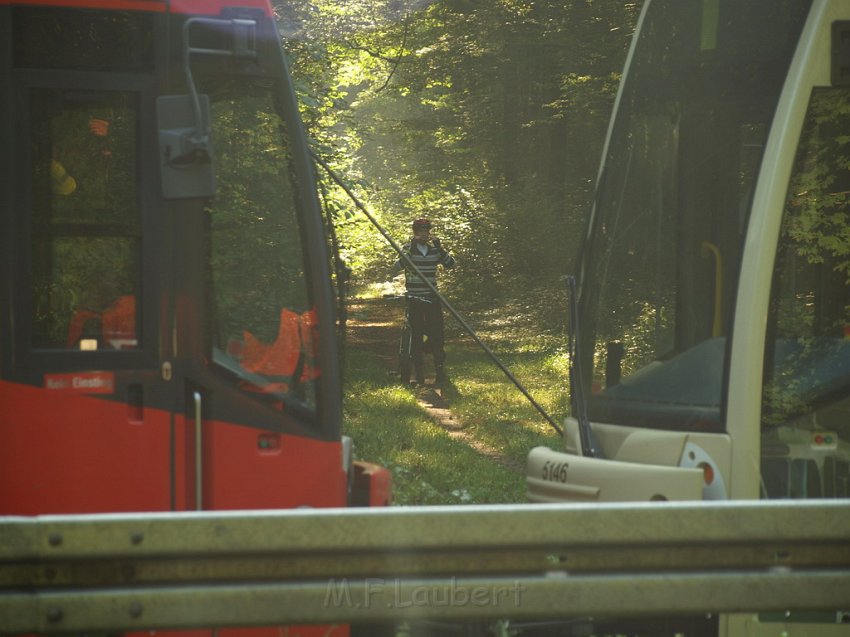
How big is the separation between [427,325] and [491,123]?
7285 millimetres

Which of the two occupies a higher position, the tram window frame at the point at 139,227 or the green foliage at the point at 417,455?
the tram window frame at the point at 139,227

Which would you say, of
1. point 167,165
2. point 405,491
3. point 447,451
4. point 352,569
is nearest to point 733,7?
point 167,165

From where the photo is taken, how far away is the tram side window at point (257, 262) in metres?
5.68

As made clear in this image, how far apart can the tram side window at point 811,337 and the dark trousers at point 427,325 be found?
11675 millimetres

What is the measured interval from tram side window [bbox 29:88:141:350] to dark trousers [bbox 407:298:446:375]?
12148 mm

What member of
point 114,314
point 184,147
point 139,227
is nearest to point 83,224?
point 139,227

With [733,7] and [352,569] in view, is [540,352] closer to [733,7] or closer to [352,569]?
[733,7]

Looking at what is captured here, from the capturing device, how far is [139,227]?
550cm

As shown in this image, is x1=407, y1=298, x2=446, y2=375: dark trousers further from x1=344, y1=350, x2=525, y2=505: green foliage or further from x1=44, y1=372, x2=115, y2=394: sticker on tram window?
x1=44, y1=372, x2=115, y2=394: sticker on tram window

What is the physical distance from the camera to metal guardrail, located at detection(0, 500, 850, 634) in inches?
141

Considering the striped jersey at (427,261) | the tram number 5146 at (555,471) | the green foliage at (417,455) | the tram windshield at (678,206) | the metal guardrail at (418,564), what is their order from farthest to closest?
the striped jersey at (427,261) → the green foliage at (417,455) → the tram number 5146 at (555,471) → the tram windshield at (678,206) → the metal guardrail at (418,564)

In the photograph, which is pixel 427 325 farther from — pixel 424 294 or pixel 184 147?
pixel 184 147

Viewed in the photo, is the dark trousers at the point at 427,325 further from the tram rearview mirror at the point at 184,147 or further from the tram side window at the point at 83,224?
the tram rearview mirror at the point at 184,147

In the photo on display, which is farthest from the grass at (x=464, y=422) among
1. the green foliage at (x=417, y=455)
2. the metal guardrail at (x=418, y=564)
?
the metal guardrail at (x=418, y=564)
